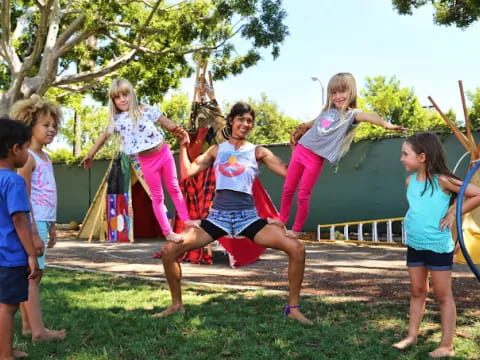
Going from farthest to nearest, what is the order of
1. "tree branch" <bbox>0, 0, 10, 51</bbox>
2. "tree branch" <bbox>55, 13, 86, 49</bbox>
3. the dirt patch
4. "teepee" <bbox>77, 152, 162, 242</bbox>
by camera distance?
"teepee" <bbox>77, 152, 162, 242</bbox> → "tree branch" <bbox>55, 13, 86, 49</bbox> → "tree branch" <bbox>0, 0, 10, 51</bbox> → the dirt patch

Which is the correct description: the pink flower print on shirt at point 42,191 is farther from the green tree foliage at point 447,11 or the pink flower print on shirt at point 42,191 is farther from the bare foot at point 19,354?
the green tree foliage at point 447,11

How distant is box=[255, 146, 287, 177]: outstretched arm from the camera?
16.1ft

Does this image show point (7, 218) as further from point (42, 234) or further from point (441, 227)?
point (441, 227)

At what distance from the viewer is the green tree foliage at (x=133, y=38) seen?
1278 cm

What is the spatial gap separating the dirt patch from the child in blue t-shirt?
3756mm

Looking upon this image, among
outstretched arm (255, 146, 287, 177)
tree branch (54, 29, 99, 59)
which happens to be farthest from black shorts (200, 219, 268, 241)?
tree branch (54, 29, 99, 59)

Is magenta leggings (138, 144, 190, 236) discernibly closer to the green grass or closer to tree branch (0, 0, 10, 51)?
the green grass

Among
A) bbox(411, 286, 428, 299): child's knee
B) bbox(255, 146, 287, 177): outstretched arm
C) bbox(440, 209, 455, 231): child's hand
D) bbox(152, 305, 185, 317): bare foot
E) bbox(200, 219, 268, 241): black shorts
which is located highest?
bbox(255, 146, 287, 177): outstretched arm

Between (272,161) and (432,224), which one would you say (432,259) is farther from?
(272,161)

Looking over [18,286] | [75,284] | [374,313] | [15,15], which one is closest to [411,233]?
[374,313]

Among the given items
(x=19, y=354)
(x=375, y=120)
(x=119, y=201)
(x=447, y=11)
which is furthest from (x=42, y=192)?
(x=119, y=201)

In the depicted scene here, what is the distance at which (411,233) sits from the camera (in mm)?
3893

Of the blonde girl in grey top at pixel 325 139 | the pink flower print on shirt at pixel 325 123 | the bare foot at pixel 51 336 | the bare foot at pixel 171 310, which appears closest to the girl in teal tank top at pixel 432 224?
the blonde girl in grey top at pixel 325 139

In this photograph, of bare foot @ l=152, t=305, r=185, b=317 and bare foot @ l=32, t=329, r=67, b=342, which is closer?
bare foot @ l=32, t=329, r=67, b=342
